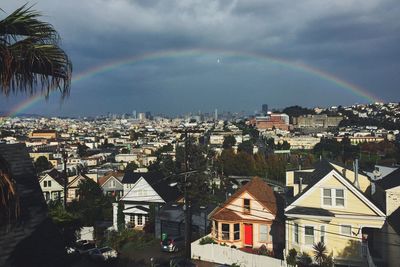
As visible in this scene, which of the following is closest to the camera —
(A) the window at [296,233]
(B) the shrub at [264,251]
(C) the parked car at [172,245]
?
(A) the window at [296,233]

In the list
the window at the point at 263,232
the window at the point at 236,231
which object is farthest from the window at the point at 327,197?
the window at the point at 236,231

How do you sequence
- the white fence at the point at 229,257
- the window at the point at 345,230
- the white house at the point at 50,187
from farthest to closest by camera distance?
the white house at the point at 50,187 → the window at the point at 345,230 → the white fence at the point at 229,257

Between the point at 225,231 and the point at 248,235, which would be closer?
the point at 248,235

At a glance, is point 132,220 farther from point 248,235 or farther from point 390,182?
point 390,182

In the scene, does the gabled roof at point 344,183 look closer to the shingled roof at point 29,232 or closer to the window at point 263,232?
the window at point 263,232

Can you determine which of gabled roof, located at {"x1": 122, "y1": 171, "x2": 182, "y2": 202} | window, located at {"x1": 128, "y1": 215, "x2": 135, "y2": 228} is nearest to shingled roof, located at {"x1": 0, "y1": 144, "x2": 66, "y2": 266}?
gabled roof, located at {"x1": 122, "y1": 171, "x2": 182, "y2": 202}

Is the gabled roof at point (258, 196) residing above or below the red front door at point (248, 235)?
above

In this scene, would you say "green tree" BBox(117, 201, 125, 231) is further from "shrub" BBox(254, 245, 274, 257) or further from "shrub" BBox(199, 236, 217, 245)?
"shrub" BBox(254, 245, 274, 257)

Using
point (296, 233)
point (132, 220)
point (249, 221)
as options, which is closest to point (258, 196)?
point (249, 221)
